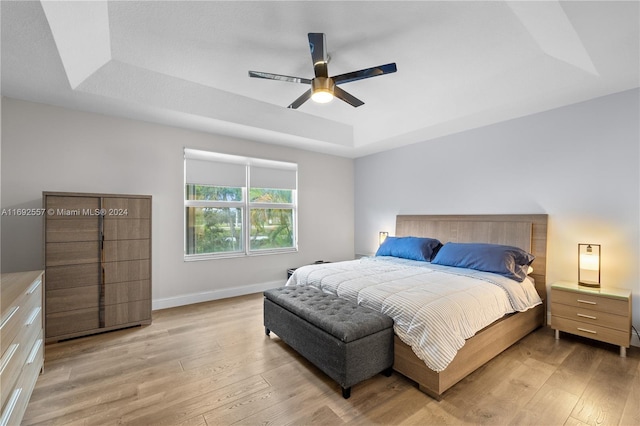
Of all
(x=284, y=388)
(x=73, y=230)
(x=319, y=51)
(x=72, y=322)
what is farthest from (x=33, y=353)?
(x=319, y=51)

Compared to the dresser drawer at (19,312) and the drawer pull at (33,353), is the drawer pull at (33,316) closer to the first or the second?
the dresser drawer at (19,312)

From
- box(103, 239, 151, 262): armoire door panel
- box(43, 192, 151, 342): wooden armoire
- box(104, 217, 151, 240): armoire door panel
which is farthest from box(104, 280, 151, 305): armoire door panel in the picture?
box(104, 217, 151, 240): armoire door panel

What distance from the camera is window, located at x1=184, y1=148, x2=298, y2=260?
405 centimetres

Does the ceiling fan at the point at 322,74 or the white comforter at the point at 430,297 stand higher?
the ceiling fan at the point at 322,74

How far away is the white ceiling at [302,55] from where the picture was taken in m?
2.02

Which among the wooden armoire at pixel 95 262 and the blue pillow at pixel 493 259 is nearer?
the wooden armoire at pixel 95 262

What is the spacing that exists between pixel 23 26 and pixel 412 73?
325 centimetres

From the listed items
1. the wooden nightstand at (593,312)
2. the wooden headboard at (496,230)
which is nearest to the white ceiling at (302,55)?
the wooden headboard at (496,230)

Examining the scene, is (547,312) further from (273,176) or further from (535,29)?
(273,176)

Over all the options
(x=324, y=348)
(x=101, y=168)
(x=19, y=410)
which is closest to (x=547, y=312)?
(x=324, y=348)

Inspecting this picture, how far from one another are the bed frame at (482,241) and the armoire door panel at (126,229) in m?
2.89

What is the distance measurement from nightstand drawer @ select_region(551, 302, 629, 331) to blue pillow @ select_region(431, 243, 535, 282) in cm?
42

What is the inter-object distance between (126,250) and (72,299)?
2.08 ft

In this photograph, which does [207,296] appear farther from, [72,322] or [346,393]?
[346,393]
